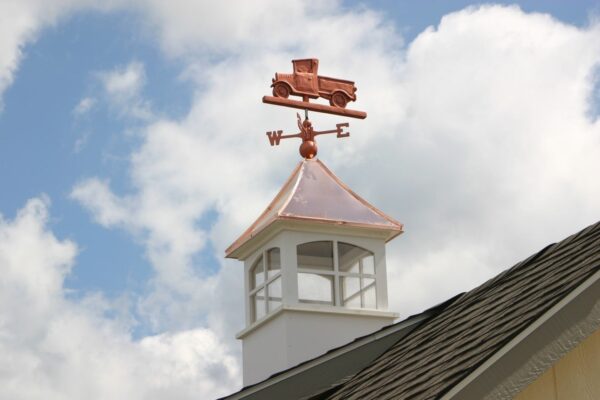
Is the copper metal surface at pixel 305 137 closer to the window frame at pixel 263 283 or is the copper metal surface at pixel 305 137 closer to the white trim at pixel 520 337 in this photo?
the window frame at pixel 263 283

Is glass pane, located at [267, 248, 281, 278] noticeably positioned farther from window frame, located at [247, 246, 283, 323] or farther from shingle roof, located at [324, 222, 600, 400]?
shingle roof, located at [324, 222, 600, 400]

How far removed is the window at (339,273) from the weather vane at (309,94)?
130 cm

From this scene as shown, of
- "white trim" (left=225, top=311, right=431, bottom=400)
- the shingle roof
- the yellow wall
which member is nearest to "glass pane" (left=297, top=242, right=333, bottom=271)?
"white trim" (left=225, top=311, right=431, bottom=400)

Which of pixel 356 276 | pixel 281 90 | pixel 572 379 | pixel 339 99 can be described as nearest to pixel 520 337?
pixel 572 379

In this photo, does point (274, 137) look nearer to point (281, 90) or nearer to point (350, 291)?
point (281, 90)

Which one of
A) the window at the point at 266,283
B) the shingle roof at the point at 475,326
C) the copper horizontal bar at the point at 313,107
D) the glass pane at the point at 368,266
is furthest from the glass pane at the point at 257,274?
the shingle roof at the point at 475,326

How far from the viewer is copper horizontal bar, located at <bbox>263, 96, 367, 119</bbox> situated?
15.4 meters

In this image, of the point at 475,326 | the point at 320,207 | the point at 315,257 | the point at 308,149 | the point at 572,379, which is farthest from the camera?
the point at 308,149

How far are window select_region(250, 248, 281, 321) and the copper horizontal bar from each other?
1873mm

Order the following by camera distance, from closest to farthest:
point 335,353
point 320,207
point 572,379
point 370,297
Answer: point 572,379 → point 335,353 → point 320,207 → point 370,297

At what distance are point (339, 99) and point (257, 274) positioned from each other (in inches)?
100

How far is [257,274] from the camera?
15961mm

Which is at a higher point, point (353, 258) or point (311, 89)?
point (311, 89)

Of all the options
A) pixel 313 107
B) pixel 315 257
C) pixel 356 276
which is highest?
pixel 313 107
